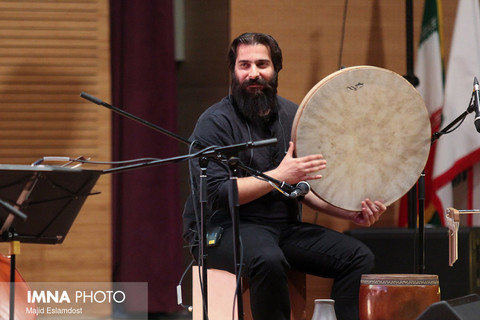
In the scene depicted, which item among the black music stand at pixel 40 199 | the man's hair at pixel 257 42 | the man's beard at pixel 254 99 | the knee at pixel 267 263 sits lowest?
the knee at pixel 267 263

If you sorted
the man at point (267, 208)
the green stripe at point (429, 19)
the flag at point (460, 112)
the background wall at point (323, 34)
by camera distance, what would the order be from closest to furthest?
1. the man at point (267, 208)
2. the flag at point (460, 112)
3. the green stripe at point (429, 19)
4. the background wall at point (323, 34)

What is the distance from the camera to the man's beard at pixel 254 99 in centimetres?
307

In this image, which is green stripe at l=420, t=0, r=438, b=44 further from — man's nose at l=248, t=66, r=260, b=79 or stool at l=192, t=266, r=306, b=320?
stool at l=192, t=266, r=306, b=320

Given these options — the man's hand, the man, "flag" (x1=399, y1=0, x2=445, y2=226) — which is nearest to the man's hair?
the man

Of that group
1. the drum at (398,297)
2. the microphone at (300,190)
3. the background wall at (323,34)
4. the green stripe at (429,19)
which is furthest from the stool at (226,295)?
the green stripe at (429,19)

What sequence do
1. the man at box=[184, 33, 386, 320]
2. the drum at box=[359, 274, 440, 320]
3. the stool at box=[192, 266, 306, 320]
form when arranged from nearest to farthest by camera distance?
the drum at box=[359, 274, 440, 320], the man at box=[184, 33, 386, 320], the stool at box=[192, 266, 306, 320]

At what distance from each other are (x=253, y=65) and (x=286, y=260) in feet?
2.89

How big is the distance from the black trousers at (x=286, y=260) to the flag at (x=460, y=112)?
136 centimetres

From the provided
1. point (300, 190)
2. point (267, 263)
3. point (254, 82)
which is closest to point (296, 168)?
point (300, 190)

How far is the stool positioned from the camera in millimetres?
2867

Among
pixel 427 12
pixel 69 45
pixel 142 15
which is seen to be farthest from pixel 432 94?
pixel 69 45

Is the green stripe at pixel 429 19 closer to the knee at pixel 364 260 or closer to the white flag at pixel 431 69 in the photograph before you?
the white flag at pixel 431 69

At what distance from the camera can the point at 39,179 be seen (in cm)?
228

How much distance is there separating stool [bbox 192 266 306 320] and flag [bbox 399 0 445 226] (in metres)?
1.51
